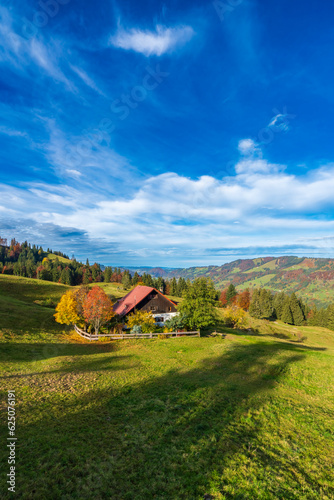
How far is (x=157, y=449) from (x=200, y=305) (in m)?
30.3

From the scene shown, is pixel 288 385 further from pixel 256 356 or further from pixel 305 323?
pixel 305 323

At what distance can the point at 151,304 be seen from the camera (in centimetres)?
4703

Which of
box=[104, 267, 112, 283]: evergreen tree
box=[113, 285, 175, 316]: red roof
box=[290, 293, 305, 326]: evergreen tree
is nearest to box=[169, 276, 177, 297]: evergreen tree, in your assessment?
box=[104, 267, 112, 283]: evergreen tree

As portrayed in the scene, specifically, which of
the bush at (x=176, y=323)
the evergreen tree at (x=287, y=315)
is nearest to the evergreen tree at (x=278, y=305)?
the evergreen tree at (x=287, y=315)

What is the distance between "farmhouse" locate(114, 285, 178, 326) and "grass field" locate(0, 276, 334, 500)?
914 inches

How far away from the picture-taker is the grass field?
6785 mm

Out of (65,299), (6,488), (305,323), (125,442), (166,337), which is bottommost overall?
(305,323)

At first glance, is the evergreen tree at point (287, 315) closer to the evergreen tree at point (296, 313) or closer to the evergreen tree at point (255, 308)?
the evergreen tree at point (296, 313)

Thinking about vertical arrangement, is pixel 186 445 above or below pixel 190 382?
above

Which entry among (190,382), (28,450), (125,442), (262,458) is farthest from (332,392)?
(28,450)

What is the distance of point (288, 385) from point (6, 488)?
734 inches

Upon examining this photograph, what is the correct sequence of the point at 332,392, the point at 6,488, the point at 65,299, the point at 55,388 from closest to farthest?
the point at 6,488 → the point at 55,388 → the point at 332,392 → the point at 65,299

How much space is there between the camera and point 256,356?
24.1 metres

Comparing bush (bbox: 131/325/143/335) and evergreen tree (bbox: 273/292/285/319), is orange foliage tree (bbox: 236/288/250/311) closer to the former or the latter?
evergreen tree (bbox: 273/292/285/319)
